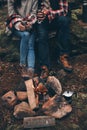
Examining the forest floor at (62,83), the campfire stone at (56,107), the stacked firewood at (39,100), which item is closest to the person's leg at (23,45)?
the forest floor at (62,83)

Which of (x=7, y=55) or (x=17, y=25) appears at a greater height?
(x=17, y=25)

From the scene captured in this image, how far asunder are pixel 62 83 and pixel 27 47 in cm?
117

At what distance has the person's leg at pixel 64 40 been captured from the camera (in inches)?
304

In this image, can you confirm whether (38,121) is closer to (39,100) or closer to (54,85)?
(39,100)

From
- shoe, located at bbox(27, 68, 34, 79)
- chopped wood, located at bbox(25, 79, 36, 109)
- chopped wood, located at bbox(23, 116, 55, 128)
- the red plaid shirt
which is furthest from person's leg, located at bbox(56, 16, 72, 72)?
chopped wood, located at bbox(23, 116, 55, 128)

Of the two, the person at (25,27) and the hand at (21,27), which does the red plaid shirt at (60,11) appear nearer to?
the person at (25,27)

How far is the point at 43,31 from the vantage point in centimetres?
753

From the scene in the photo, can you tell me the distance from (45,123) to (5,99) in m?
1.08

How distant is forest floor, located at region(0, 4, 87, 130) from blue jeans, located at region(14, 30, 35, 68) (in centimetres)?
47

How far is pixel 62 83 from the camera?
754cm

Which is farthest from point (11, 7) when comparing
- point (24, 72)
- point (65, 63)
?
point (65, 63)

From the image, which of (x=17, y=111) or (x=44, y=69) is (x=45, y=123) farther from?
(x=44, y=69)

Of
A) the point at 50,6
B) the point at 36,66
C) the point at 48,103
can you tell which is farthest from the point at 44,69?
the point at 50,6

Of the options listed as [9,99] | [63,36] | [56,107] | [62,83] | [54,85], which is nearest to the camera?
[56,107]
